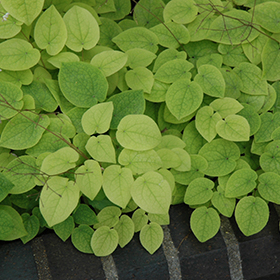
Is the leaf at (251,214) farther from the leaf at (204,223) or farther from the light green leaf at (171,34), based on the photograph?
the light green leaf at (171,34)

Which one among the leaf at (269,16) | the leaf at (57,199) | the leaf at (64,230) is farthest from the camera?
the leaf at (269,16)

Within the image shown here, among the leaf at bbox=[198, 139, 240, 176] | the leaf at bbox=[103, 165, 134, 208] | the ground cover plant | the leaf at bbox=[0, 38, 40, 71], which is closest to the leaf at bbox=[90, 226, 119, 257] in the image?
the ground cover plant

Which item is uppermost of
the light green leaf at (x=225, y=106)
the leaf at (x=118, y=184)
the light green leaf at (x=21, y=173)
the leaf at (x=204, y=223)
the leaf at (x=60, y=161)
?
the light green leaf at (x=225, y=106)

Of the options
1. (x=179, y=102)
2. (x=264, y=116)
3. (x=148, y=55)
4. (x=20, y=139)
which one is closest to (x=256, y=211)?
(x=264, y=116)

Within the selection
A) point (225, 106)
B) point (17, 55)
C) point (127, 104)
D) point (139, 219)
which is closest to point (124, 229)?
point (139, 219)

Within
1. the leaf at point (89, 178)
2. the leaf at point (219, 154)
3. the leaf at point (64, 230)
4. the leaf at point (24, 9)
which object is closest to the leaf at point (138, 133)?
the leaf at point (89, 178)
